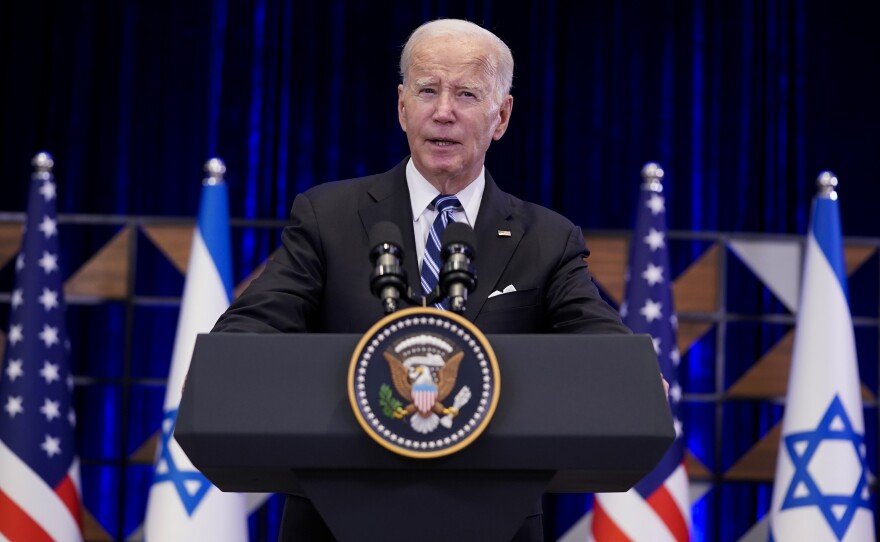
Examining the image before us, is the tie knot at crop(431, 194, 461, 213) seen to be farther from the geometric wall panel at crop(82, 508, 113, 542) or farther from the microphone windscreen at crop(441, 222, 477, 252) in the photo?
the geometric wall panel at crop(82, 508, 113, 542)

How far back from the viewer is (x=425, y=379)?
1.51 metres

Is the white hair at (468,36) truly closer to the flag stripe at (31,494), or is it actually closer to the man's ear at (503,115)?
the man's ear at (503,115)

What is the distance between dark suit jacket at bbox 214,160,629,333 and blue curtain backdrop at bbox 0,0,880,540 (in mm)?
3811

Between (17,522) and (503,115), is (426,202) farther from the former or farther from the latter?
(17,522)

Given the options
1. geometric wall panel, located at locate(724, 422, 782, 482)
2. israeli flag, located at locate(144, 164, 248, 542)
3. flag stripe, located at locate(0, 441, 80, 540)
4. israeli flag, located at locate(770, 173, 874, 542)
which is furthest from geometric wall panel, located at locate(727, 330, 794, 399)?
flag stripe, located at locate(0, 441, 80, 540)

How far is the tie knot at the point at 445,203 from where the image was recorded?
2.03m

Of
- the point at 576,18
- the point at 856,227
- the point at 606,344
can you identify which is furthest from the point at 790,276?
the point at 606,344

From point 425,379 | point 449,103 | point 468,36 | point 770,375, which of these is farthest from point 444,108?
point 770,375

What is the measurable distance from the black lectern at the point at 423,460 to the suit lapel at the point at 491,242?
1.33ft

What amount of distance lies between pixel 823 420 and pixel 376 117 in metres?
2.77

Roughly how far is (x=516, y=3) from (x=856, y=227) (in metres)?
2.10

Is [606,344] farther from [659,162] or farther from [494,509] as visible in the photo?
[659,162]

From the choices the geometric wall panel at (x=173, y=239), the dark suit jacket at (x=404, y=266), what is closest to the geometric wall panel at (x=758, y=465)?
the geometric wall panel at (x=173, y=239)

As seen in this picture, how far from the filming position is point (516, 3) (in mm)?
6039
